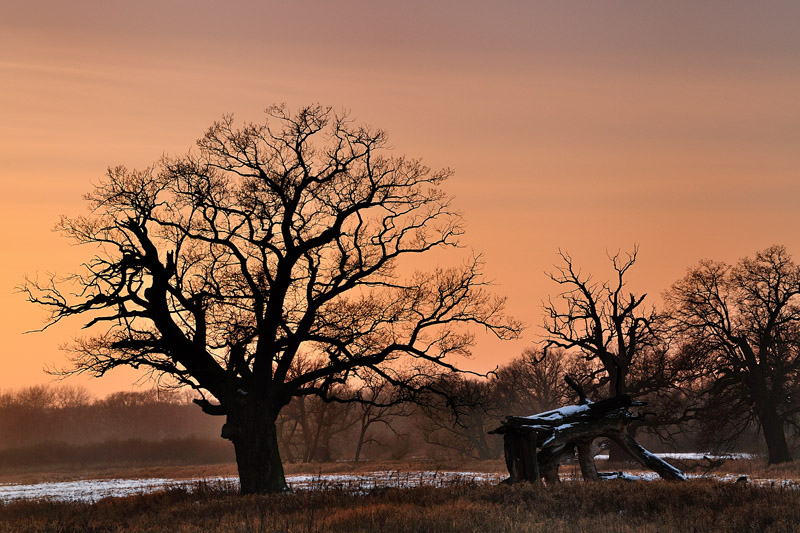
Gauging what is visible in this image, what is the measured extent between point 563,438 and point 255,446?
9722 millimetres

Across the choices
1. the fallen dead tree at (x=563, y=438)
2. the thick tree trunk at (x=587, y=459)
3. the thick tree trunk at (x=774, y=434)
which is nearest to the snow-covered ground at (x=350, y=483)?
the thick tree trunk at (x=587, y=459)

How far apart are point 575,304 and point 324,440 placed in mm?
34180

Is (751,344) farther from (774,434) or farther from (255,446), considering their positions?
(255,446)

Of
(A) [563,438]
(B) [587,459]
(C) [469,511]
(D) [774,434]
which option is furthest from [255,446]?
(D) [774,434]

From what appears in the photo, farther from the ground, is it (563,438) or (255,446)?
(255,446)

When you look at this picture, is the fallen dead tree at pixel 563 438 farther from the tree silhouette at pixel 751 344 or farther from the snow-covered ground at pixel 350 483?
the tree silhouette at pixel 751 344

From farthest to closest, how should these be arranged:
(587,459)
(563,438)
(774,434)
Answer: (774,434), (587,459), (563,438)

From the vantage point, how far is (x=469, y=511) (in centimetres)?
1495

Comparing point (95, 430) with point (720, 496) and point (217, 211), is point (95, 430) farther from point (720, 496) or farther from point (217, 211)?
point (720, 496)

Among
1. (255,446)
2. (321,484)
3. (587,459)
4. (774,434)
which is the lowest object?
(774,434)

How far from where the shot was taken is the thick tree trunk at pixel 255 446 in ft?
74.7

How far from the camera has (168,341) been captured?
Answer: 75.3 ft

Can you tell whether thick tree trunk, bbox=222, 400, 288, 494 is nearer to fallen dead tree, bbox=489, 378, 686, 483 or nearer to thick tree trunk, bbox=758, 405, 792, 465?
fallen dead tree, bbox=489, 378, 686, 483

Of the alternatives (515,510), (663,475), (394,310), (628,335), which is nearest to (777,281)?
(628,335)
